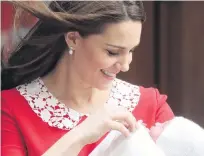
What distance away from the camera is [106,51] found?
105 centimetres

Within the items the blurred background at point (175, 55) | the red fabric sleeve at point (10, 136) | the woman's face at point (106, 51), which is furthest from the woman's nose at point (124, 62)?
the blurred background at point (175, 55)

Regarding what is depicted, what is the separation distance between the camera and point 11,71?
46.9 inches

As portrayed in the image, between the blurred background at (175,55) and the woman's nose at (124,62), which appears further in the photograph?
the blurred background at (175,55)

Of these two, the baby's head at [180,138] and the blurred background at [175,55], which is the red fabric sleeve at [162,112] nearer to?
the baby's head at [180,138]

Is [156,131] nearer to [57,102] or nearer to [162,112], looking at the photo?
[162,112]

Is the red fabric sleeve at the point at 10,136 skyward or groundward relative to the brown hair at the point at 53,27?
groundward

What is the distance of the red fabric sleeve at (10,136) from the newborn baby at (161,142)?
0.16 meters

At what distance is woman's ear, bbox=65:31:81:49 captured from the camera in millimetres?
1086

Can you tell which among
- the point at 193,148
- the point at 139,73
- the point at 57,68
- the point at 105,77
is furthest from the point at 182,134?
the point at 139,73

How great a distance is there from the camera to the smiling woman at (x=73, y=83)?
40.6 inches

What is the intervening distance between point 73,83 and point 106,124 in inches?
8.2

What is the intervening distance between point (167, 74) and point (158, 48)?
0.13 metres

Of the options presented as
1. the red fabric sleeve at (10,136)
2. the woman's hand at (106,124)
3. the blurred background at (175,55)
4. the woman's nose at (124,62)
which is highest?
the woman's nose at (124,62)

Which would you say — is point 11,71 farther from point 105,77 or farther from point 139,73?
point 139,73
